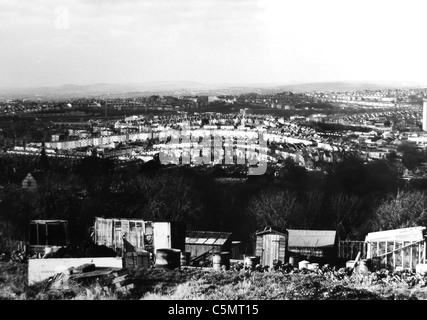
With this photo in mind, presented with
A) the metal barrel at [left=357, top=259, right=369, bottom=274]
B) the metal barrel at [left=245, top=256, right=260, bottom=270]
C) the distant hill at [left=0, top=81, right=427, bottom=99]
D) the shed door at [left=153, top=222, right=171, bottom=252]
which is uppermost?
the distant hill at [left=0, top=81, right=427, bottom=99]

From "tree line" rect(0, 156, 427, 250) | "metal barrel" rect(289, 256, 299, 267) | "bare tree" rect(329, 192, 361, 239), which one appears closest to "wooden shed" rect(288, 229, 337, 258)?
"metal barrel" rect(289, 256, 299, 267)

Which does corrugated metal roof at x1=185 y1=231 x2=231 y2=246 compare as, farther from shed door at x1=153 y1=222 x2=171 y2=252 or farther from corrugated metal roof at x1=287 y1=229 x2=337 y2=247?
corrugated metal roof at x1=287 y1=229 x2=337 y2=247

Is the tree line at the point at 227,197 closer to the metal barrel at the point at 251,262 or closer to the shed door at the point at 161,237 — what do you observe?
the shed door at the point at 161,237

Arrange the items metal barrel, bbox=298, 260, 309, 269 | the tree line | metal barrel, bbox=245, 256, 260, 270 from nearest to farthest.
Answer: metal barrel, bbox=245, 256, 260, 270 < metal barrel, bbox=298, 260, 309, 269 < the tree line

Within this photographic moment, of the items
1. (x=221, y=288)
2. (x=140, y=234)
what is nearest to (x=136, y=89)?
(x=140, y=234)

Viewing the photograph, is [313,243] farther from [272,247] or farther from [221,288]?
[221,288]

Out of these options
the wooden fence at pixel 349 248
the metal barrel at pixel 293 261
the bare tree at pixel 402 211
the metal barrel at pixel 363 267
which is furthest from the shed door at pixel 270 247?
the bare tree at pixel 402 211

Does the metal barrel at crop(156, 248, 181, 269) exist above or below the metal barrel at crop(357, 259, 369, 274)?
above

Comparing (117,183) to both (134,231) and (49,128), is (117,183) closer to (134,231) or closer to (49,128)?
(49,128)

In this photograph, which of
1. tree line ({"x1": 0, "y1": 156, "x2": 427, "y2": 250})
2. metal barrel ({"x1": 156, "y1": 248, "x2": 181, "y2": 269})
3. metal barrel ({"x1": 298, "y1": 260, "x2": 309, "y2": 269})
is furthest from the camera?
tree line ({"x1": 0, "y1": 156, "x2": 427, "y2": 250})

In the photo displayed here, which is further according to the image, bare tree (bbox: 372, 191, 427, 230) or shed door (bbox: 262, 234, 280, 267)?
bare tree (bbox: 372, 191, 427, 230)
